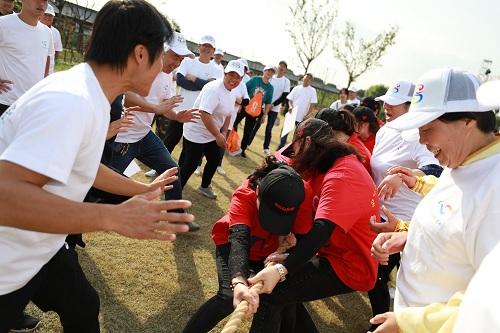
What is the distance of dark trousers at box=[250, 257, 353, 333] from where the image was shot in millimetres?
2371

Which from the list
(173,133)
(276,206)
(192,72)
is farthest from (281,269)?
(192,72)

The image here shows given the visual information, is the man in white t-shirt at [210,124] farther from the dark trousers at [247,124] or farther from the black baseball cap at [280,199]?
the dark trousers at [247,124]

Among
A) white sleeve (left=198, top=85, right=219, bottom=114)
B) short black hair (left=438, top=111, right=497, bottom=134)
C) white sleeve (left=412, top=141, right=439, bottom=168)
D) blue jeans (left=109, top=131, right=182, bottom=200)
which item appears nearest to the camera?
short black hair (left=438, top=111, right=497, bottom=134)

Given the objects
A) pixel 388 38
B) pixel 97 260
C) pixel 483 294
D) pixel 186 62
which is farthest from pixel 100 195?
pixel 388 38

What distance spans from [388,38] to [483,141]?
91.2 ft

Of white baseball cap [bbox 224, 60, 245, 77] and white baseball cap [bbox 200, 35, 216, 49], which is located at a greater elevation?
white baseball cap [bbox 200, 35, 216, 49]

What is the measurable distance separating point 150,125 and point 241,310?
2.81 meters

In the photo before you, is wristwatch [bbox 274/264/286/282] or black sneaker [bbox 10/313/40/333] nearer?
wristwatch [bbox 274/264/286/282]

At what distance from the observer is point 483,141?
5.50ft

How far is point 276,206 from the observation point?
87.6 inches

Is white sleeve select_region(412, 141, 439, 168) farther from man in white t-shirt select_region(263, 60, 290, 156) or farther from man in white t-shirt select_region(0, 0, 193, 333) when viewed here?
man in white t-shirt select_region(263, 60, 290, 156)

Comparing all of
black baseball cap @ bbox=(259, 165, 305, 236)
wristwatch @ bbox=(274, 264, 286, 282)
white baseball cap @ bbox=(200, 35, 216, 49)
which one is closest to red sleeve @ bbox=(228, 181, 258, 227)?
black baseball cap @ bbox=(259, 165, 305, 236)

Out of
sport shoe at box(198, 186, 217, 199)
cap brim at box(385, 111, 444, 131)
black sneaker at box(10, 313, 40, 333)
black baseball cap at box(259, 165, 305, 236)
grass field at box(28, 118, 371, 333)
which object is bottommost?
sport shoe at box(198, 186, 217, 199)

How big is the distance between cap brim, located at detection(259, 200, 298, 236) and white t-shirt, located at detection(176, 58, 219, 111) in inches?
178
